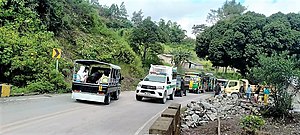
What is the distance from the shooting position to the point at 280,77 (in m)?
17.0

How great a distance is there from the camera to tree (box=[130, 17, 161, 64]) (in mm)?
44312

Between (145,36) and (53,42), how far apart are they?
72.2 feet

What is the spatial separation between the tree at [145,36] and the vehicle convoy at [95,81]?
79.6 ft

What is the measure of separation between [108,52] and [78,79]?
15975mm

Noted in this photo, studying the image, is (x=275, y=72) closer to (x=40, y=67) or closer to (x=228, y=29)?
(x=40, y=67)

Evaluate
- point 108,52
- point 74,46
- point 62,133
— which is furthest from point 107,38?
point 62,133

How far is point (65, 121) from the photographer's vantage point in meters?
11.4

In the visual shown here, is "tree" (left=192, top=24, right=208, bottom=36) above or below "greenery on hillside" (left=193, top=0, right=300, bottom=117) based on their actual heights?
above

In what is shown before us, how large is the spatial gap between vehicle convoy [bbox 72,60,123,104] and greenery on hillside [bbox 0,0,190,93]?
2.69m

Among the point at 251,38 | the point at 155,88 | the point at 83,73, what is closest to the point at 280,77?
the point at 155,88

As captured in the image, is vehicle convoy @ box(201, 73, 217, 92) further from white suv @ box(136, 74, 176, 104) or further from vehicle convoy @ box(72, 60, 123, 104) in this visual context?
vehicle convoy @ box(72, 60, 123, 104)

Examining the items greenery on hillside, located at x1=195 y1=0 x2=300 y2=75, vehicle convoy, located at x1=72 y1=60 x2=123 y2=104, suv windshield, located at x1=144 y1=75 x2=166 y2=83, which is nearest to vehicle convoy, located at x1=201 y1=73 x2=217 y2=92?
greenery on hillside, located at x1=195 y1=0 x2=300 y2=75

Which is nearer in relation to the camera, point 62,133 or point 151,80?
point 62,133

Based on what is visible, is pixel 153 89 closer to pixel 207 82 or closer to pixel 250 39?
pixel 250 39
